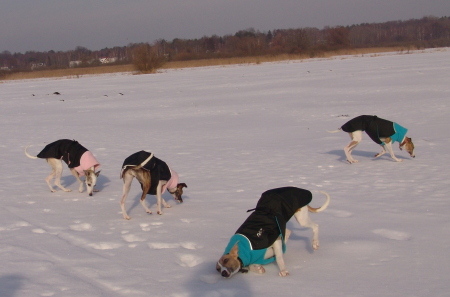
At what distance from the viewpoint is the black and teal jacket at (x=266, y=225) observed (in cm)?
489

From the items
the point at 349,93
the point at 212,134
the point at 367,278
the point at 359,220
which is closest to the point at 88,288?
the point at 367,278

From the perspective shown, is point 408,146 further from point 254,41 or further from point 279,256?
point 254,41

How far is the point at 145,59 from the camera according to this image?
49812 millimetres

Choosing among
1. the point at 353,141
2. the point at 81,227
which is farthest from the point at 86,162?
the point at 353,141

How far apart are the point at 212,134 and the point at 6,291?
35.1 ft

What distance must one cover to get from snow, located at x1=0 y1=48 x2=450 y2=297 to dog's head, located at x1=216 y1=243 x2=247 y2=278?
0.14 metres

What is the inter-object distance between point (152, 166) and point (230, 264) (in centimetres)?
272

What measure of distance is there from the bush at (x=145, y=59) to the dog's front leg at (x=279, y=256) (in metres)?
46.2

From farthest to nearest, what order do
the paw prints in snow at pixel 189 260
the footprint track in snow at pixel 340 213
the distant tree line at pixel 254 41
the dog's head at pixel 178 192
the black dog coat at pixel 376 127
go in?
the distant tree line at pixel 254 41, the black dog coat at pixel 376 127, the dog's head at pixel 178 192, the footprint track in snow at pixel 340 213, the paw prints in snow at pixel 189 260

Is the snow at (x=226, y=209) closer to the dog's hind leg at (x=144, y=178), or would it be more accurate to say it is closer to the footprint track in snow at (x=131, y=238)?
the footprint track in snow at (x=131, y=238)

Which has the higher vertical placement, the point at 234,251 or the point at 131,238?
the point at 234,251

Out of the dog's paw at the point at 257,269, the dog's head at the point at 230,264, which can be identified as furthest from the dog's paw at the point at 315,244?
the dog's head at the point at 230,264

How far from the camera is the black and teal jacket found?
4.89 m

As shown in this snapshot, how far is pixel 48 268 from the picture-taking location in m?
5.16
